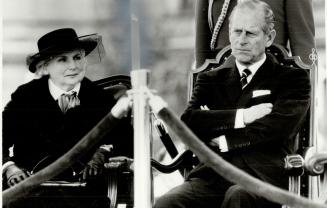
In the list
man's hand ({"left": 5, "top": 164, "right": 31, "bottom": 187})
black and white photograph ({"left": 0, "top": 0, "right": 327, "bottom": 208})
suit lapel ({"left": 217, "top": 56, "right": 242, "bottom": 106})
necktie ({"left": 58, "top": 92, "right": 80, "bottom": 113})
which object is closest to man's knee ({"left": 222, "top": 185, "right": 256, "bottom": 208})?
black and white photograph ({"left": 0, "top": 0, "right": 327, "bottom": 208})

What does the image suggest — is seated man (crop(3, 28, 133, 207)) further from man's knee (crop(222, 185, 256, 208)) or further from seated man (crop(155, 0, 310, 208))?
man's knee (crop(222, 185, 256, 208))

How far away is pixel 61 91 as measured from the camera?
326 centimetres

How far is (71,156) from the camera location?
3004 millimetres

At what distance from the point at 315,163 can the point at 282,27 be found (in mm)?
640

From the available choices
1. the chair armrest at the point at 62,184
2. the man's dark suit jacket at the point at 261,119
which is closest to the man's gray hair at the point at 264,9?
the man's dark suit jacket at the point at 261,119

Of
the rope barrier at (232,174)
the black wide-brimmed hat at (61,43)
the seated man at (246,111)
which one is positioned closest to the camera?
the rope barrier at (232,174)

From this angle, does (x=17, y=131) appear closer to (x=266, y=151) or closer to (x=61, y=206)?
(x=61, y=206)

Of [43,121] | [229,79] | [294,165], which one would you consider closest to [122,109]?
[43,121]

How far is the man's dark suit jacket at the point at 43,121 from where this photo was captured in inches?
126

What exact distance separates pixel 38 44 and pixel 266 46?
3.48 feet

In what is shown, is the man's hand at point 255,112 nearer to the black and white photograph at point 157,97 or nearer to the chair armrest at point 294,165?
the black and white photograph at point 157,97

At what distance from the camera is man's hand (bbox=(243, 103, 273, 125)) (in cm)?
312

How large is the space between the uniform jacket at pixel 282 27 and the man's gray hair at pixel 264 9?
20 mm

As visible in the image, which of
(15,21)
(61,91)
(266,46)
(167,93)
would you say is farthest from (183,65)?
(15,21)
